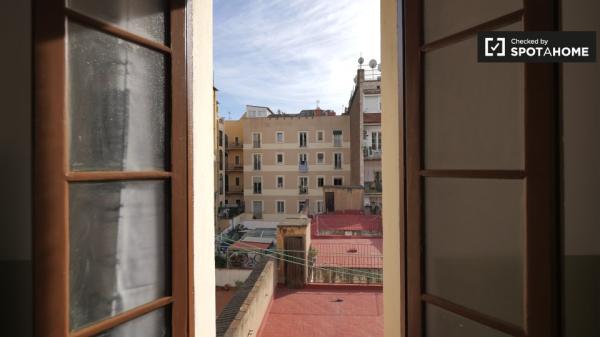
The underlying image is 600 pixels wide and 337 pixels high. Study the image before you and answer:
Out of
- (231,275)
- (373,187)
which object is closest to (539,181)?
(231,275)

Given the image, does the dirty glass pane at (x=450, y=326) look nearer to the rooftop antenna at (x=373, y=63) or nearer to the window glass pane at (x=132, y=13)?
the window glass pane at (x=132, y=13)

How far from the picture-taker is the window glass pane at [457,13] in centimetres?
134

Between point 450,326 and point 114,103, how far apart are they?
190 centimetres

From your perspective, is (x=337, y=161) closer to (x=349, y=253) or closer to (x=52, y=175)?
(x=349, y=253)

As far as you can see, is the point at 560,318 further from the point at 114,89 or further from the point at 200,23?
the point at 200,23

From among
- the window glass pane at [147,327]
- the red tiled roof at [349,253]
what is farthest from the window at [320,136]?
the window glass pane at [147,327]

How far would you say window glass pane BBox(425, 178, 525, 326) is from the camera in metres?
1.29

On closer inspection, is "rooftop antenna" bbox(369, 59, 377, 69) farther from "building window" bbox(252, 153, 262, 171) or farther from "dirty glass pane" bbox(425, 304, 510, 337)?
"dirty glass pane" bbox(425, 304, 510, 337)

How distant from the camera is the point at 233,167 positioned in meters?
29.4

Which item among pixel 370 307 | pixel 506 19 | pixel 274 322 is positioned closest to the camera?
pixel 506 19

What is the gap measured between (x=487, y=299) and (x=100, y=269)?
173 cm

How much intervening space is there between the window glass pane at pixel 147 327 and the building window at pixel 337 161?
25173mm

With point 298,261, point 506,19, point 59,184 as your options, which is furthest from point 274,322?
point 506,19

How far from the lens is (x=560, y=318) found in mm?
1193
